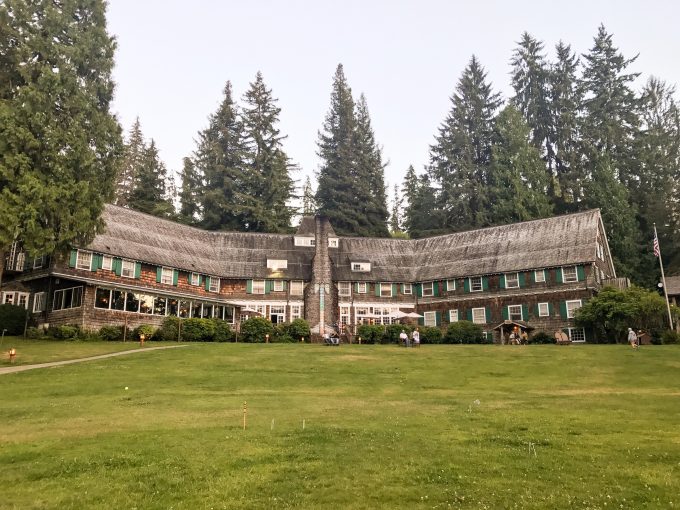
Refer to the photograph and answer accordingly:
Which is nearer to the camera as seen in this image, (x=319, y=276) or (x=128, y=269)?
(x=128, y=269)

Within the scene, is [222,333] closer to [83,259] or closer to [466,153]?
[83,259]

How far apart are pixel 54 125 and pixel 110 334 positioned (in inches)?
565

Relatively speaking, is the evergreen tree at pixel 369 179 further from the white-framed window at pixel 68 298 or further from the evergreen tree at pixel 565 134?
the white-framed window at pixel 68 298

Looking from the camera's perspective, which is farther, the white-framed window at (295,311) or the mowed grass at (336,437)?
the white-framed window at (295,311)

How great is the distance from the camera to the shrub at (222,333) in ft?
139

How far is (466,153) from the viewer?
73.8 meters

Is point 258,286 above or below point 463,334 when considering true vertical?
above

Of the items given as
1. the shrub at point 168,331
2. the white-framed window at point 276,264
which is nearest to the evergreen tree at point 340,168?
the white-framed window at point 276,264

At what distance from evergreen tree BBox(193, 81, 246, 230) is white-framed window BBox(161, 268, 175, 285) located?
21748 millimetres

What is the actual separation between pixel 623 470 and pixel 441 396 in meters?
10.4

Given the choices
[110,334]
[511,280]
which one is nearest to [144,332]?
[110,334]

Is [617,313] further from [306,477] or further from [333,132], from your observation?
[333,132]

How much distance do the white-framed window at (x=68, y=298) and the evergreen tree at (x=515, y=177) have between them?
45.6 m

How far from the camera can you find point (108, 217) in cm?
4706
